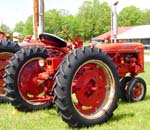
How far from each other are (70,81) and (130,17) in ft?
391

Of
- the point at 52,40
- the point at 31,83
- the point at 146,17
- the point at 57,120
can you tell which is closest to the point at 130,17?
the point at 146,17

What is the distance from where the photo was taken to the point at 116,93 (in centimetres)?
657

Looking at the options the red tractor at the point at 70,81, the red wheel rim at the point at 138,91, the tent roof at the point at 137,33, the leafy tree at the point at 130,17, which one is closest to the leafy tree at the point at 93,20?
the leafy tree at the point at 130,17

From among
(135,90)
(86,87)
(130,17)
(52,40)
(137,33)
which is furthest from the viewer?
(130,17)

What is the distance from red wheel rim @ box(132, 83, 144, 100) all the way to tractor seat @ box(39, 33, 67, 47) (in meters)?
2.29

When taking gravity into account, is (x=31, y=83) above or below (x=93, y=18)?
below

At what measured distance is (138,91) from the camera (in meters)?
8.62

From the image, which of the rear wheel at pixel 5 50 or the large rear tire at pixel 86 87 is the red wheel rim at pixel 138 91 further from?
the rear wheel at pixel 5 50

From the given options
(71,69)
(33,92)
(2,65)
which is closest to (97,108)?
(71,69)

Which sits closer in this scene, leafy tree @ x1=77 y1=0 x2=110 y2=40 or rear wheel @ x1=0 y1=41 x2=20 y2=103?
rear wheel @ x1=0 y1=41 x2=20 y2=103

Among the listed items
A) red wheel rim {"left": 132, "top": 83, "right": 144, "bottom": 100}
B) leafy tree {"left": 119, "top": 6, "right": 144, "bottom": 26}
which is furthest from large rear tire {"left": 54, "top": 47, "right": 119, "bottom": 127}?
leafy tree {"left": 119, "top": 6, "right": 144, "bottom": 26}

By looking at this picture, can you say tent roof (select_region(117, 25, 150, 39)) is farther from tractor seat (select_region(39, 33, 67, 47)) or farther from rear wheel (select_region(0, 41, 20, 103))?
tractor seat (select_region(39, 33, 67, 47))

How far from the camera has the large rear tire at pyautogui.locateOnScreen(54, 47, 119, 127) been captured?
5.80 meters

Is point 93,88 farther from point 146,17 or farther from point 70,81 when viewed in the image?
point 146,17
